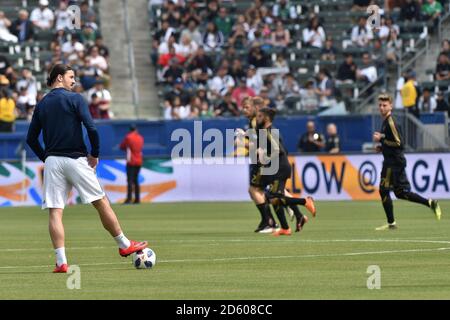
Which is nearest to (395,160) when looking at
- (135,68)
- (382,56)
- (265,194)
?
(265,194)

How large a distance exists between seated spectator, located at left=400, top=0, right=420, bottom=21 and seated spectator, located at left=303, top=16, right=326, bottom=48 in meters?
2.59

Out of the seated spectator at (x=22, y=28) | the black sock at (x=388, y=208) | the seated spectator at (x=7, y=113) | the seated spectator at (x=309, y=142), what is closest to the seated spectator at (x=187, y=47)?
the seated spectator at (x=22, y=28)

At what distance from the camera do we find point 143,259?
55.7 ft

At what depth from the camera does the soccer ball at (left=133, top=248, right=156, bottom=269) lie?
17.0m

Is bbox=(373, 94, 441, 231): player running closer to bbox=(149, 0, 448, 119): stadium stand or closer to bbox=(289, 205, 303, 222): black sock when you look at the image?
bbox=(289, 205, 303, 222): black sock

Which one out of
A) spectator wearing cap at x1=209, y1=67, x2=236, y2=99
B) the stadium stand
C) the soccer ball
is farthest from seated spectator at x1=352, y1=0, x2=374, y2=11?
the soccer ball

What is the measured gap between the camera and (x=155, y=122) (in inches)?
1587

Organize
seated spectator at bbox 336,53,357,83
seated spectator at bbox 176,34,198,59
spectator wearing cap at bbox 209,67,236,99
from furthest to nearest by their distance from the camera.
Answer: seated spectator at bbox 176,34,198,59 < spectator wearing cap at bbox 209,67,236,99 < seated spectator at bbox 336,53,357,83

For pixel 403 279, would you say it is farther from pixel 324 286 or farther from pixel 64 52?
pixel 64 52

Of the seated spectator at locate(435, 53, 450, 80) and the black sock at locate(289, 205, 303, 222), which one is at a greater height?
the seated spectator at locate(435, 53, 450, 80)

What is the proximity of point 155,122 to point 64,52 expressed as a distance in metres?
4.76

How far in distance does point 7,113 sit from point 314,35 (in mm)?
10864

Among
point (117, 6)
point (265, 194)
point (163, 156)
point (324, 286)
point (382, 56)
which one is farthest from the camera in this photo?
point (117, 6)
